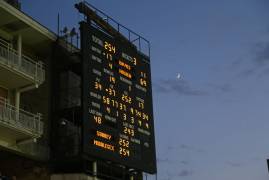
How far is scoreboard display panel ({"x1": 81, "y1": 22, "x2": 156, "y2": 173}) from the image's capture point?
104 feet

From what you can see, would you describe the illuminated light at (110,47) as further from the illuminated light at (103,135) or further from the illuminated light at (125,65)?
the illuminated light at (103,135)

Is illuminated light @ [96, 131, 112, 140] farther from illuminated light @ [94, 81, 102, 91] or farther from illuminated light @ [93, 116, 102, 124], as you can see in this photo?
illuminated light @ [94, 81, 102, 91]

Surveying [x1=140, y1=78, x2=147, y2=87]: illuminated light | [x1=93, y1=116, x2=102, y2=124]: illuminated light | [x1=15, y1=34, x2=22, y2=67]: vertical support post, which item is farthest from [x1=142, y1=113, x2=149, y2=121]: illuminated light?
[x1=15, y1=34, x2=22, y2=67]: vertical support post

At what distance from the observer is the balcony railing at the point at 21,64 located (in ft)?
97.2

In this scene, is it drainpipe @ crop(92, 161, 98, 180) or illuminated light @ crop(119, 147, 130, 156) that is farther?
illuminated light @ crop(119, 147, 130, 156)

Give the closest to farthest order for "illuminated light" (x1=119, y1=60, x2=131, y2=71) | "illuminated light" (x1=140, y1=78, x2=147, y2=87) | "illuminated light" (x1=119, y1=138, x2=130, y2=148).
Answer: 1. "illuminated light" (x1=119, y1=138, x2=130, y2=148)
2. "illuminated light" (x1=119, y1=60, x2=131, y2=71)
3. "illuminated light" (x1=140, y1=78, x2=147, y2=87)

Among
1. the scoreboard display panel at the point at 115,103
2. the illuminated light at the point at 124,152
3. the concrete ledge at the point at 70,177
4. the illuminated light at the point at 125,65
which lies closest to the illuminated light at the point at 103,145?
the scoreboard display panel at the point at 115,103

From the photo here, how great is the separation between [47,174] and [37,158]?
1064 mm

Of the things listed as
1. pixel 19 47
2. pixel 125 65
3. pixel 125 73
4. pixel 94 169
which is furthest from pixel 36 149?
pixel 125 65

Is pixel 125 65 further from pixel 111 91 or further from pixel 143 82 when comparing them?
pixel 111 91

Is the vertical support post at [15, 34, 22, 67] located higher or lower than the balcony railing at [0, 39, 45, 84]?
higher

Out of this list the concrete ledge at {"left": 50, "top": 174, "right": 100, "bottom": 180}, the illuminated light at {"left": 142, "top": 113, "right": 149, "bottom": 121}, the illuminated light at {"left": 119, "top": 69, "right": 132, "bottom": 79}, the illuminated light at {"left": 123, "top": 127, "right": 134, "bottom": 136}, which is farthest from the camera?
the illuminated light at {"left": 142, "top": 113, "right": 149, "bottom": 121}

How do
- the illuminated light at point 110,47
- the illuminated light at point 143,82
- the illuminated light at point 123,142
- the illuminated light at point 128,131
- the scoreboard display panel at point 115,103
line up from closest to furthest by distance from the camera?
the scoreboard display panel at point 115,103, the illuminated light at point 123,142, the illuminated light at point 128,131, the illuminated light at point 110,47, the illuminated light at point 143,82

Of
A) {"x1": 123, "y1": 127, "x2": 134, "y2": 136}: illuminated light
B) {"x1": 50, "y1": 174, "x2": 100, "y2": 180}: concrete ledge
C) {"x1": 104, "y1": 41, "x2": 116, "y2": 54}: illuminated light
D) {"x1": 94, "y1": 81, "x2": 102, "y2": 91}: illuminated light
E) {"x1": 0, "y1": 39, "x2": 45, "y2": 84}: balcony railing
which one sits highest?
{"x1": 104, "y1": 41, "x2": 116, "y2": 54}: illuminated light
